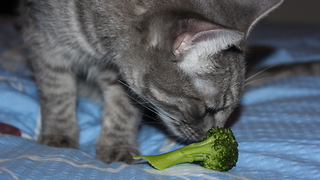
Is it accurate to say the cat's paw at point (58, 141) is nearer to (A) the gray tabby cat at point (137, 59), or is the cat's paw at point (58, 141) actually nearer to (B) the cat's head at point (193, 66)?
(A) the gray tabby cat at point (137, 59)

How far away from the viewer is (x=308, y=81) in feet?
7.54

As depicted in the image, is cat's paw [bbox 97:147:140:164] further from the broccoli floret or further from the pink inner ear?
the pink inner ear

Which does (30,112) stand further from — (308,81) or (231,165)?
(308,81)

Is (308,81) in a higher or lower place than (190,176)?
lower

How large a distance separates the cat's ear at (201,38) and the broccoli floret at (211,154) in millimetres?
302

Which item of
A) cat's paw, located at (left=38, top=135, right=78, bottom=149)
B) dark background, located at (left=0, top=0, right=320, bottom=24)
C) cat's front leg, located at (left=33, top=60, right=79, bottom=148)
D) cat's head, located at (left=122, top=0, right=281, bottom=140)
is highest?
cat's head, located at (left=122, top=0, right=281, bottom=140)

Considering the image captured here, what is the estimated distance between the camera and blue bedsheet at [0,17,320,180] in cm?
124

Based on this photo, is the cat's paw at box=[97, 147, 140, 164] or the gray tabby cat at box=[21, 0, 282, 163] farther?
the cat's paw at box=[97, 147, 140, 164]

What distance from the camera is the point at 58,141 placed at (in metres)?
1.71

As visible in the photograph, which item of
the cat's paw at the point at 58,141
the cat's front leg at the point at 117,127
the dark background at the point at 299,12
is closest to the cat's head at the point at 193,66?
the cat's front leg at the point at 117,127

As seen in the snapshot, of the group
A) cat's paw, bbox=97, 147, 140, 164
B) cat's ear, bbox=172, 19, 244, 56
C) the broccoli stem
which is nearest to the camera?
cat's ear, bbox=172, 19, 244, 56

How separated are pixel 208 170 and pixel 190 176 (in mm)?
82

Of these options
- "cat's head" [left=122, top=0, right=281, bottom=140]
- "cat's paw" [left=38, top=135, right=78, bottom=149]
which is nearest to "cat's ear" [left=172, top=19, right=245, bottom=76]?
"cat's head" [left=122, top=0, right=281, bottom=140]

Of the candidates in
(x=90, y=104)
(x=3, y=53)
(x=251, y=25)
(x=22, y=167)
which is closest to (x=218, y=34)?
(x=251, y=25)
